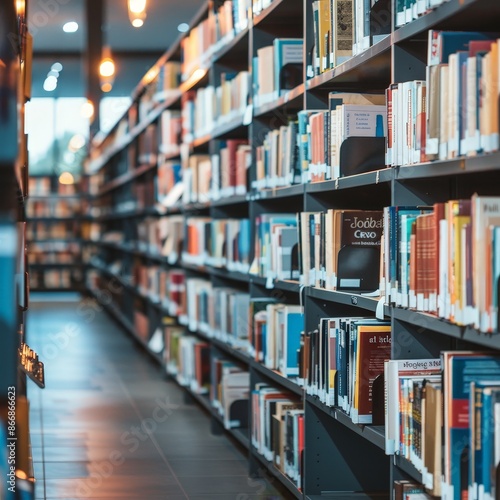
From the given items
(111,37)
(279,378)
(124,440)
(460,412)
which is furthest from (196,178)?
(111,37)

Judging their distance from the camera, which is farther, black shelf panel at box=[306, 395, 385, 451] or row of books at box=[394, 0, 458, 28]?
black shelf panel at box=[306, 395, 385, 451]

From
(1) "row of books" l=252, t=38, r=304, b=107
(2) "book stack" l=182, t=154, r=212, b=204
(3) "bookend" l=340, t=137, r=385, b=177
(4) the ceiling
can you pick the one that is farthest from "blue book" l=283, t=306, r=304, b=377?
(4) the ceiling

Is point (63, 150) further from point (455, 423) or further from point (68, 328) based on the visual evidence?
point (455, 423)

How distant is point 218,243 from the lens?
6227 mm

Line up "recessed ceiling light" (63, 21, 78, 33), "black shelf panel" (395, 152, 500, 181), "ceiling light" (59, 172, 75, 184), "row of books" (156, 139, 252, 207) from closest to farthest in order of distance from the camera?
"black shelf panel" (395, 152, 500, 181)
"row of books" (156, 139, 252, 207)
"recessed ceiling light" (63, 21, 78, 33)
"ceiling light" (59, 172, 75, 184)

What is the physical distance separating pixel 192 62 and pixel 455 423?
5.10 m

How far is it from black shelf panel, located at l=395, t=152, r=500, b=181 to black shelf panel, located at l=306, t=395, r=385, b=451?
2.84 ft

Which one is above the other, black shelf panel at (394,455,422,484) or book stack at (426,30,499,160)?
book stack at (426,30,499,160)

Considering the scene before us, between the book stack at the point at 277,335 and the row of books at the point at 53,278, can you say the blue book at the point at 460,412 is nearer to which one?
the book stack at the point at 277,335

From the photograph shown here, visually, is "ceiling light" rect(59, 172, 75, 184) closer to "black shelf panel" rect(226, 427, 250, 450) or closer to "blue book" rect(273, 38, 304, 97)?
"black shelf panel" rect(226, 427, 250, 450)

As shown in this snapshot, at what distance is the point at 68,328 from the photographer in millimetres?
12766

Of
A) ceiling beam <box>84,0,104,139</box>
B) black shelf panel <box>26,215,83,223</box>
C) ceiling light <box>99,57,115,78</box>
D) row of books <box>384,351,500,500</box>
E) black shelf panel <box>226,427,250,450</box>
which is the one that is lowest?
black shelf panel <box>226,427,250,450</box>

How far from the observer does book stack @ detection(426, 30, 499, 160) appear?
2475 mm

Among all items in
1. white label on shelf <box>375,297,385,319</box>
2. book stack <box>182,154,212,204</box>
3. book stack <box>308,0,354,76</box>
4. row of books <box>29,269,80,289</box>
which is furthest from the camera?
row of books <box>29,269,80,289</box>
